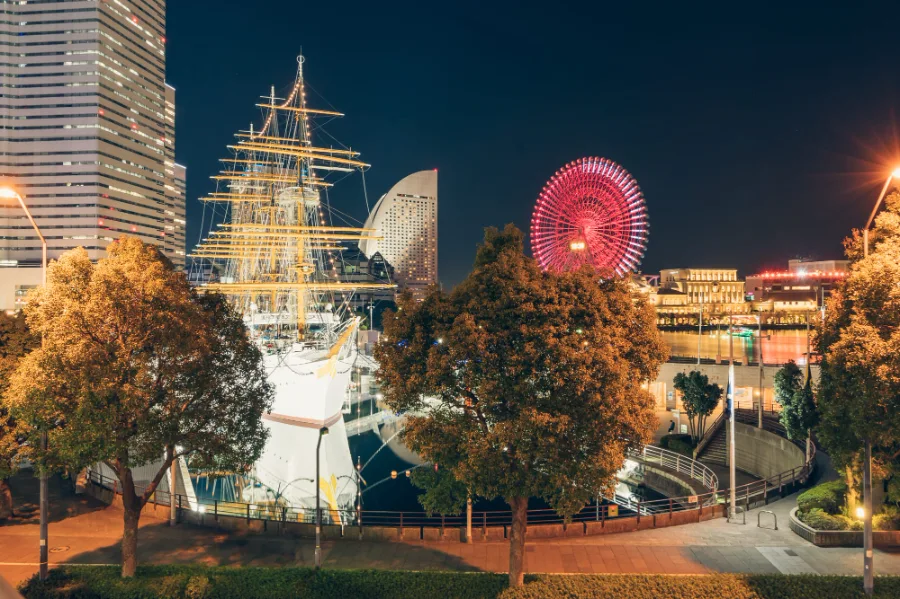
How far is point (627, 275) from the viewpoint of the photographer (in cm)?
1423

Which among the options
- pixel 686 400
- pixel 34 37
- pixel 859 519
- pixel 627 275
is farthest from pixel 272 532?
pixel 34 37

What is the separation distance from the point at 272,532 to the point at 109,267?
9.89 meters

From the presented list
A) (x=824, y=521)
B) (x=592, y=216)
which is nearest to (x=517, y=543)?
(x=824, y=521)

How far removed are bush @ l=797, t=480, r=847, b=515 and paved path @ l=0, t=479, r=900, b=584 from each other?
1.02 metres

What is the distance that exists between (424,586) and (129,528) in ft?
24.3

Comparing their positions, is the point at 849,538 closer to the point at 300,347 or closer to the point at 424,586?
the point at 424,586

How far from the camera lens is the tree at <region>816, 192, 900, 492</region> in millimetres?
13680

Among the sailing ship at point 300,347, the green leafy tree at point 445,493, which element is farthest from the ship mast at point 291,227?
the green leafy tree at point 445,493

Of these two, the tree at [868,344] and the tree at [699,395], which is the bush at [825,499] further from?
the tree at [699,395]

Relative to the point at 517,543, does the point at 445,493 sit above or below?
above

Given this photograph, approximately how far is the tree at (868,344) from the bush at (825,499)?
3.56 metres

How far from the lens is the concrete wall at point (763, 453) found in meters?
29.7

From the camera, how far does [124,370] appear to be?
13.4m

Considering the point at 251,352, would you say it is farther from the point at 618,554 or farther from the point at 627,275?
the point at 618,554
